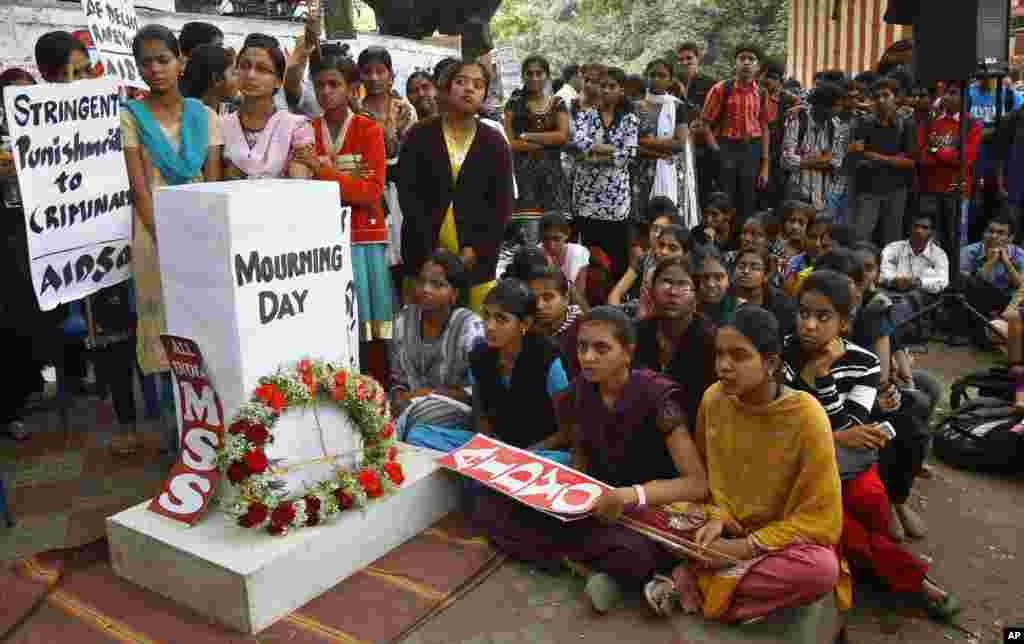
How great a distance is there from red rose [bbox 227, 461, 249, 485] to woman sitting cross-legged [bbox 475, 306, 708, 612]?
91cm

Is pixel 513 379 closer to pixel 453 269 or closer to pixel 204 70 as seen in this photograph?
pixel 453 269

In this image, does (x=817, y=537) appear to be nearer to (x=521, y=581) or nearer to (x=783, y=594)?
(x=783, y=594)

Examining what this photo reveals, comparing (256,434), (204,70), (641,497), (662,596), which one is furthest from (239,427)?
(204,70)

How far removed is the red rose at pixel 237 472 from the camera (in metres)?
2.92

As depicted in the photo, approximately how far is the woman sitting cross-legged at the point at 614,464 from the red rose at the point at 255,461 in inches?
34.0

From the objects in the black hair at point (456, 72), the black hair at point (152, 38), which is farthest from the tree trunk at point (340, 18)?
the black hair at point (152, 38)

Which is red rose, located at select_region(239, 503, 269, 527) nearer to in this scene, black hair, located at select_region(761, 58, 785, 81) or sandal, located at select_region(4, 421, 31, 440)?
sandal, located at select_region(4, 421, 31, 440)

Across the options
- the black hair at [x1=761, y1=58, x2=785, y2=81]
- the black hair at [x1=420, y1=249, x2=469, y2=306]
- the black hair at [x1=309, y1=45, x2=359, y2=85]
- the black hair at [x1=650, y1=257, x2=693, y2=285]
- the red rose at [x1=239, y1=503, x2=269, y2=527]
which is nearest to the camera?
the red rose at [x1=239, y1=503, x2=269, y2=527]

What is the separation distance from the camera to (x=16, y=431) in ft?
15.4

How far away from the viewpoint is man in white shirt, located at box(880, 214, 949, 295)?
686 centimetres

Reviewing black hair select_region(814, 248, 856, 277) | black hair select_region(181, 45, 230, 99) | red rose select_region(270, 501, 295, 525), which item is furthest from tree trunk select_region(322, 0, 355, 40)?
red rose select_region(270, 501, 295, 525)

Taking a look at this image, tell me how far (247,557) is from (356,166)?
2.10 meters

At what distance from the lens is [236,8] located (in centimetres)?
885

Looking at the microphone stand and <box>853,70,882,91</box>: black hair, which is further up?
<box>853,70,882,91</box>: black hair
